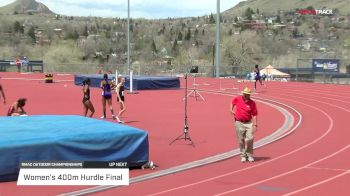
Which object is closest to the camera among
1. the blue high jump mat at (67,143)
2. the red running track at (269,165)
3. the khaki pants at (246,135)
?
the red running track at (269,165)

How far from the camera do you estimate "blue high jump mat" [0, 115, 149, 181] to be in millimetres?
10469

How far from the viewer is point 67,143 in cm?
1097

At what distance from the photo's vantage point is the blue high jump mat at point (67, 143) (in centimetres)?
1047

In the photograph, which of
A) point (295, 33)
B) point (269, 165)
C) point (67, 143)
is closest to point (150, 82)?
point (269, 165)

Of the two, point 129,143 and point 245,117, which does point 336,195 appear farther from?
point 129,143

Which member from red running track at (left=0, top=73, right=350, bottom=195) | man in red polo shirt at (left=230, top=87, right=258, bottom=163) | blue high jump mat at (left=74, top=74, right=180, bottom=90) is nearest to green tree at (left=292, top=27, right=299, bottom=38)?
blue high jump mat at (left=74, top=74, right=180, bottom=90)

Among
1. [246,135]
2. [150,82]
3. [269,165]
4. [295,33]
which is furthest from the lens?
[295,33]

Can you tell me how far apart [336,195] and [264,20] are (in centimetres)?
18999

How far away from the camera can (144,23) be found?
609 feet

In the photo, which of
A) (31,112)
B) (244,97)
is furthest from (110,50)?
(244,97)

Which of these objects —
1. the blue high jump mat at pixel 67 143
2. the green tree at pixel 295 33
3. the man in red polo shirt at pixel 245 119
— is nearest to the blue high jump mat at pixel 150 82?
the blue high jump mat at pixel 67 143

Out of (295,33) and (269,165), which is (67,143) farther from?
(295,33)

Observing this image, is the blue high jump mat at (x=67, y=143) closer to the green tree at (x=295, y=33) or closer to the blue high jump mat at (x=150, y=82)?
the blue high jump mat at (x=150, y=82)

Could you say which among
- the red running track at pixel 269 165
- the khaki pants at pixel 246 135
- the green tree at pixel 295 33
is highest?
the green tree at pixel 295 33
